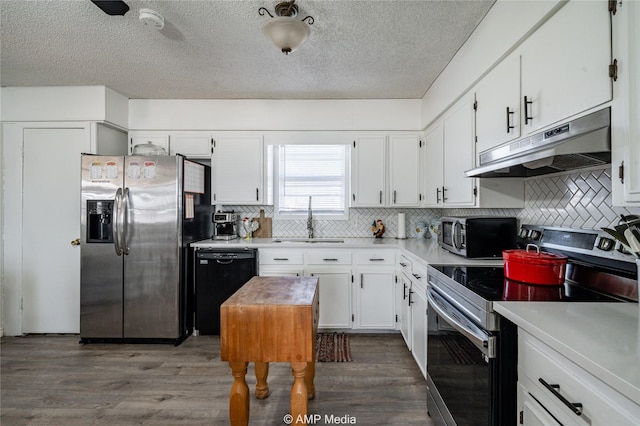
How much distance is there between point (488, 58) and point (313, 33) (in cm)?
120

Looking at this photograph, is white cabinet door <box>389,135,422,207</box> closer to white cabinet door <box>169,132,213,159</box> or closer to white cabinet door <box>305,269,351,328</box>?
white cabinet door <box>305,269,351,328</box>

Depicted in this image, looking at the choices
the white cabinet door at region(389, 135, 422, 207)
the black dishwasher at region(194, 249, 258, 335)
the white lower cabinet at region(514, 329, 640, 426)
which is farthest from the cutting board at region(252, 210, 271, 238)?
the white lower cabinet at region(514, 329, 640, 426)

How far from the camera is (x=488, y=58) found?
1889 millimetres

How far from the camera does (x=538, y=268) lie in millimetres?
1396

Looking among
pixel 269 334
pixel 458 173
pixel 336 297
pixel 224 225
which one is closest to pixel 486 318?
pixel 269 334

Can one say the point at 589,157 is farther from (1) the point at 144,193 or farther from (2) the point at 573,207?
(1) the point at 144,193

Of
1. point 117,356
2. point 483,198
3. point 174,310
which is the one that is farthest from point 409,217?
point 117,356

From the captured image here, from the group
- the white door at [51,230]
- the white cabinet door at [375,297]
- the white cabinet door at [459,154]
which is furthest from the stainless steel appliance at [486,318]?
the white door at [51,230]

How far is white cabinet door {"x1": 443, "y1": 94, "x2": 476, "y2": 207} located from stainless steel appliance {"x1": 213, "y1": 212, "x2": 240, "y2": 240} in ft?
7.53

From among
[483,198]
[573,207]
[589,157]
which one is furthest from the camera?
[483,198]

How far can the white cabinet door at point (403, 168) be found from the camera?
3.36 metres

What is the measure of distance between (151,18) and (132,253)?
6.72 feet

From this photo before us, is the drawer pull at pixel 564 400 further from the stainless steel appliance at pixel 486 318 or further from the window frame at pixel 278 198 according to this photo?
the window frame at pixel 278 198

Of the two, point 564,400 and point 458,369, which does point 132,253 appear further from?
point 564,400
